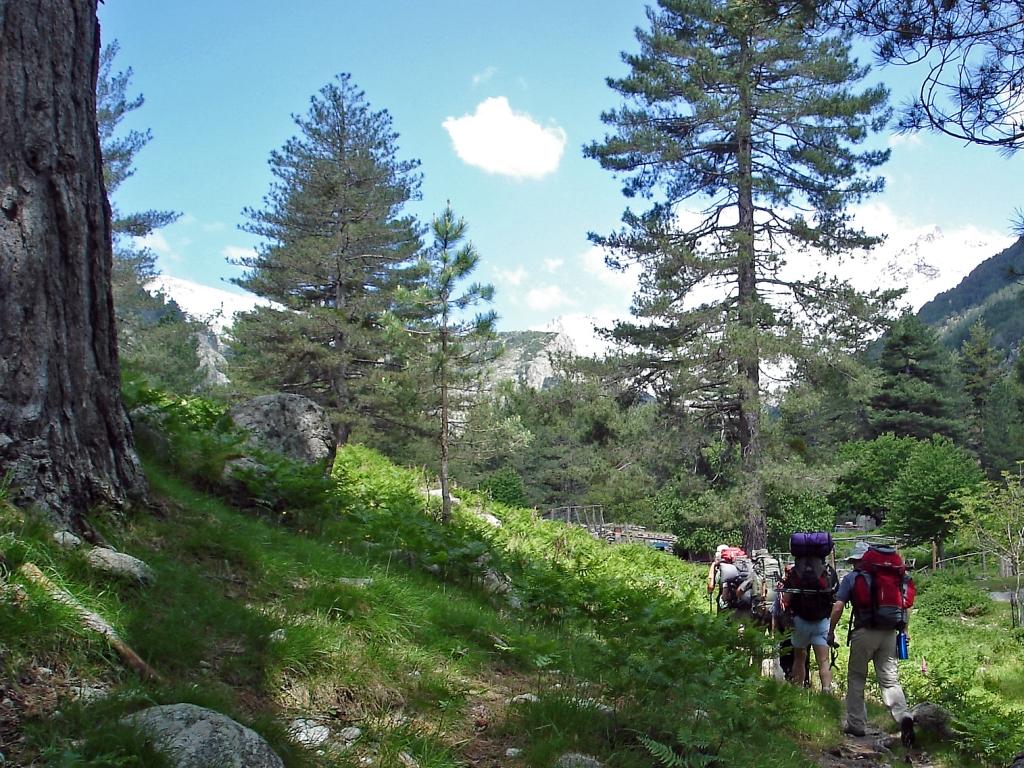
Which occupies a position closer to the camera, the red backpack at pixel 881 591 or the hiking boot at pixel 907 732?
the hiking boot at pixel 907 732

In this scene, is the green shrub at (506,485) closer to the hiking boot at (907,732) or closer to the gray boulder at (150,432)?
the gray boulder at (150,432)

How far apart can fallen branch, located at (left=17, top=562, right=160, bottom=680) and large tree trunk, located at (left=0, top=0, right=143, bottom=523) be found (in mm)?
629

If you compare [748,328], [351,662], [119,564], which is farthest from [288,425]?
[748,328]

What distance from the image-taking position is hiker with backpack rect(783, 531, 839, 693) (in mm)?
6559

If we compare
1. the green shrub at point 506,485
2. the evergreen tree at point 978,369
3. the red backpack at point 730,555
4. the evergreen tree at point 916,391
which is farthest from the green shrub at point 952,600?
the evergreen tree at point 978,369

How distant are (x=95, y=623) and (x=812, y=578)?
5833 mm

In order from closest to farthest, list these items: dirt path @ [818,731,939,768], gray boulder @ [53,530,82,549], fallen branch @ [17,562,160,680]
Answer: fallen branch @ [17,562,160,680], gray boulder @ [53,530,82,549], dirt path @ [818,731,939,768]

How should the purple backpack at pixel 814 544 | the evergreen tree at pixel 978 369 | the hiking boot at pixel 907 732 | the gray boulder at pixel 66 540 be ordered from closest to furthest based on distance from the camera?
the gray boulder at pixel 66 540 → the hiking boot at pixel 907 732 → the purple backpack at pixel 814 544 → the evergreen tree at pixel 978 369

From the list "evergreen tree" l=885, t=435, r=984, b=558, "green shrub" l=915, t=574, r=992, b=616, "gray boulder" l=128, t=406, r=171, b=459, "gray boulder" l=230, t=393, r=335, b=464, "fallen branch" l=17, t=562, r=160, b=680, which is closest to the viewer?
"fallen branch" l=17, t=562, r=160, b=680

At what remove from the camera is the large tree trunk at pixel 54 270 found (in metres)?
3.33

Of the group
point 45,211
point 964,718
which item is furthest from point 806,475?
point 45,211

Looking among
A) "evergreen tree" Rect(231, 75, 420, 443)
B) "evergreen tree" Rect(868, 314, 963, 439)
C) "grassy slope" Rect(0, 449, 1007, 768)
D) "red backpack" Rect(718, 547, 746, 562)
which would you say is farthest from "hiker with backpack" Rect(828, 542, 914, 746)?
"evergreen tree" Rect(868, 314, 963, 439)

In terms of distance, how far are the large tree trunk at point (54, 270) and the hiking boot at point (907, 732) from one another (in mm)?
5703

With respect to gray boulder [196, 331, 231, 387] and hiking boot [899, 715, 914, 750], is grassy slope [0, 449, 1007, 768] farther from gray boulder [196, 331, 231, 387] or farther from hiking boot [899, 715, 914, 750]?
gray boulder [196, 331, 231, 387]
